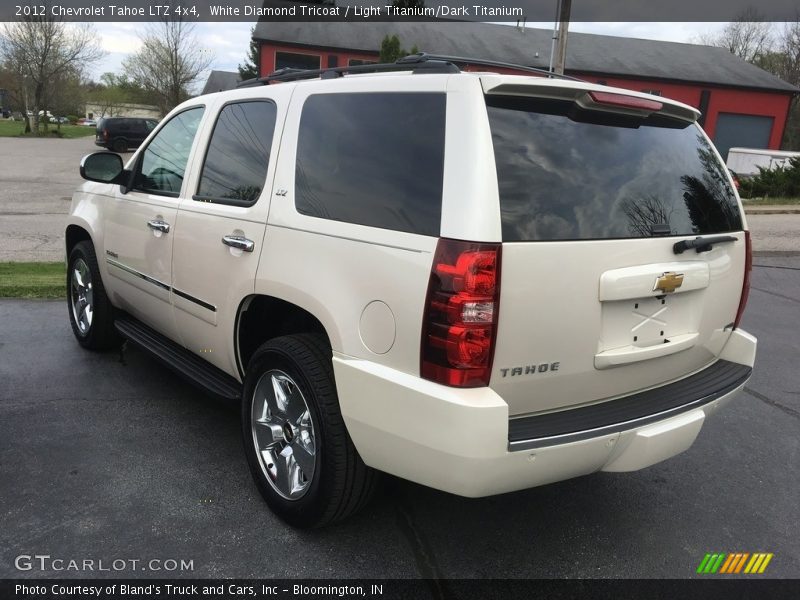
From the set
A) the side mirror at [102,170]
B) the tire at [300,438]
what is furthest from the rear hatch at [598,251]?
the side mirror at [102,170]

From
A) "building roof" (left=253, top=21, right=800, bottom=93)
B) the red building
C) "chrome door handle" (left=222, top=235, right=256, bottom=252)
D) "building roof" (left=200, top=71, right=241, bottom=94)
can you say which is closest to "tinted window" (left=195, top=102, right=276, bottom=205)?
"chrome door handle" (left=222, top=235, right=256, bottom=252)

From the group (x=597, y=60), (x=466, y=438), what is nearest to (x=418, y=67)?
(x=466, y=438)

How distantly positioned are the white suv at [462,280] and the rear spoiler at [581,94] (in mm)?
11

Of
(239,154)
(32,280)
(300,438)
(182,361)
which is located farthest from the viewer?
(32,280)

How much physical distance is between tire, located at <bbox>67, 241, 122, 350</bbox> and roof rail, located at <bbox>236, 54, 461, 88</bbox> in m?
1.97

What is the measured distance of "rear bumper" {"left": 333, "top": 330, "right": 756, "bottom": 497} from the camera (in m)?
2.18

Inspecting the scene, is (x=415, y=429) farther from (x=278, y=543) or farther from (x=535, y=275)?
(x=278, y=543)

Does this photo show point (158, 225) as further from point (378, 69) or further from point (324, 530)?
point (324, 530)

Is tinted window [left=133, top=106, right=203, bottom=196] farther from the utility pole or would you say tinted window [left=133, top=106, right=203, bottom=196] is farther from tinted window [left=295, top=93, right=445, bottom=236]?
the utility pole

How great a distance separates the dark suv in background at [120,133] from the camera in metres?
31.4

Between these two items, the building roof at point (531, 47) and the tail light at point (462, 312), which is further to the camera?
the building roof at point (531, 47)

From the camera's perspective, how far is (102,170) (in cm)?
436

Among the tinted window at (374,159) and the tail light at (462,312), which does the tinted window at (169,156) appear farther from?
the tail light at (462,312)

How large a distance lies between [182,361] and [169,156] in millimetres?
1293
